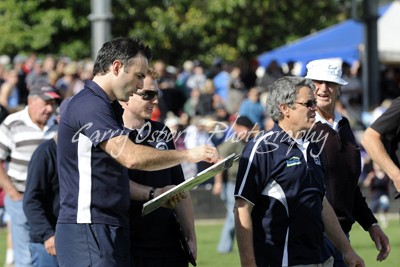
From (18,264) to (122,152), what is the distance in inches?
177

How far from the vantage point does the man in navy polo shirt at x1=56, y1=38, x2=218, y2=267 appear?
646cm

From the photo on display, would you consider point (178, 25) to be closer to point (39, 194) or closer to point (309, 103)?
point (39, 194)

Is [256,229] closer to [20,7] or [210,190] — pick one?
[210,190]

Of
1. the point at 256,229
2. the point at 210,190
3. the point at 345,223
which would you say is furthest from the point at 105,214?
the point at 210,190

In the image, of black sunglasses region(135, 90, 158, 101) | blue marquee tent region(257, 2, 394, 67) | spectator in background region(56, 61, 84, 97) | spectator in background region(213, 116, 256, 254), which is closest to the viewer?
black sunglasses region(135, 90, 158, 101)

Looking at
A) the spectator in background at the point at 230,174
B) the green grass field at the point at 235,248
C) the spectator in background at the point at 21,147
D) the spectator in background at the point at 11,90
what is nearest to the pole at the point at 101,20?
the spectator in background at the point at 230,174

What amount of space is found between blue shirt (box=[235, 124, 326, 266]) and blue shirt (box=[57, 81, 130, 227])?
3.04 ft

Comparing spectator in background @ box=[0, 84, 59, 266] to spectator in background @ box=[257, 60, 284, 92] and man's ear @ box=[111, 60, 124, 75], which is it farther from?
spectator in background @ box=[257, 60, 284, 92]

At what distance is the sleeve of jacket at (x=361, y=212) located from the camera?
8430mm

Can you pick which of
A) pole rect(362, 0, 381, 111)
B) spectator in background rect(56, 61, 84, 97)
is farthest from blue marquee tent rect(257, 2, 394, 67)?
spectator in background rect(56, 61, 84, 97)

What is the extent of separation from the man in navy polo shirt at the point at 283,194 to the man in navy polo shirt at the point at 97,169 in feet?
2.84

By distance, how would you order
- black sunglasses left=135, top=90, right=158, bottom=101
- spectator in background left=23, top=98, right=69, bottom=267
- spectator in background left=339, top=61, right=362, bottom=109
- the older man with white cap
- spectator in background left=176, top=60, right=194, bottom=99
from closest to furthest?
1. black sunglasses left=135, top=90, right=158, bottom=101
2. the older man with white cap
3. spectator in background left=23, top=98, right=69, bottom=267
4. spectator in background left=339, top=61, right=362, bottom=109
5. spectator in background left=176, top=60, right=194, bottom=99

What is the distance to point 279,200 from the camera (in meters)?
7.17

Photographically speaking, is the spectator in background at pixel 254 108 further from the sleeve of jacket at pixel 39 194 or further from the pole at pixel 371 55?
the sleeve of jacket at pixel 39 194
